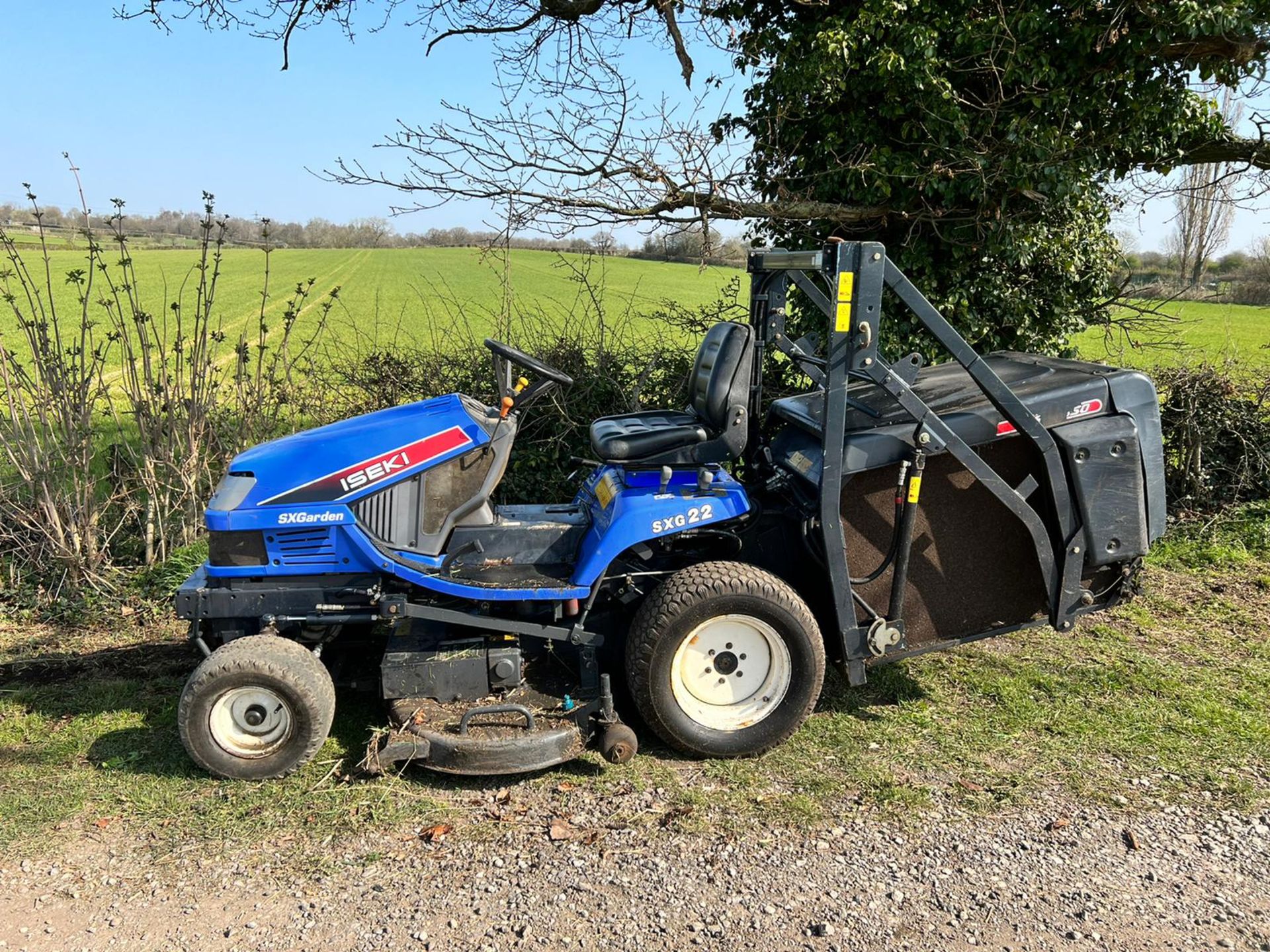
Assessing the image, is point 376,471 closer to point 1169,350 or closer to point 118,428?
point 118,428

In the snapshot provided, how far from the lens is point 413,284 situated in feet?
41.2

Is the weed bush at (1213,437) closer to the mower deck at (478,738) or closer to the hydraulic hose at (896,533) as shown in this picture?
the hydraulic hose at (896,533)

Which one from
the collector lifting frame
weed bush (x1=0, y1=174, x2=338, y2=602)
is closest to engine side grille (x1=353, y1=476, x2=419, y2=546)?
the collector lifting frame

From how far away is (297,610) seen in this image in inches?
149

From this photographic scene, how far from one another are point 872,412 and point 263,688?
270 cm

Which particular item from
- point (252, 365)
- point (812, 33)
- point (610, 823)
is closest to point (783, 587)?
point (610, 823)

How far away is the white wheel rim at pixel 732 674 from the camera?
3771mm

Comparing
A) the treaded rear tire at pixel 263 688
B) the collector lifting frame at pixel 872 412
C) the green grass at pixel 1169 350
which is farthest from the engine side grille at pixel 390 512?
the green grass at pixel 1169 350

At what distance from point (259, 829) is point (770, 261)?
2.83 m

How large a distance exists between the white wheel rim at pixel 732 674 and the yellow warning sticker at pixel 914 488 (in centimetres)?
76

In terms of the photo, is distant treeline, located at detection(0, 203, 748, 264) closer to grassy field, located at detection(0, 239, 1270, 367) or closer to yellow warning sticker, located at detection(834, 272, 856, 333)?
grassy field, located at detection(0, 239, 1270, 367)

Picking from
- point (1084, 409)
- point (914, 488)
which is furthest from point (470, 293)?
point (1084, 409)

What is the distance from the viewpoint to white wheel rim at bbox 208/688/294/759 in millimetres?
3578

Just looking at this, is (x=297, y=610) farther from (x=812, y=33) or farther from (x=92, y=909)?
(x=812, y=33)
